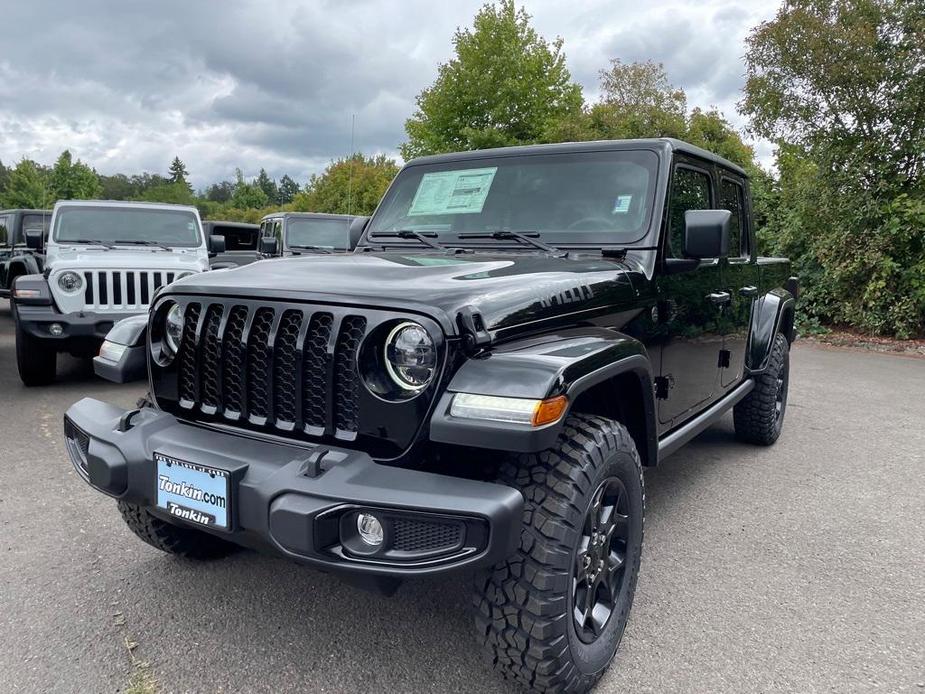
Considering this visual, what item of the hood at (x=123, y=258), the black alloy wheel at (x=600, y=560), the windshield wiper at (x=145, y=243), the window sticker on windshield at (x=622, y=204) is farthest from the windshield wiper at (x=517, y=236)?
the windshield wiper at (x=145, y=243)

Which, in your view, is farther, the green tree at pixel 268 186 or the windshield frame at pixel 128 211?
the green tree at pixel 268 186

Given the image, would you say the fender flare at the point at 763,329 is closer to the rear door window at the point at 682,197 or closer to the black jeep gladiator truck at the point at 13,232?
the rear door window at the point at 682,197

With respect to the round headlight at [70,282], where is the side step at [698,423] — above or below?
below

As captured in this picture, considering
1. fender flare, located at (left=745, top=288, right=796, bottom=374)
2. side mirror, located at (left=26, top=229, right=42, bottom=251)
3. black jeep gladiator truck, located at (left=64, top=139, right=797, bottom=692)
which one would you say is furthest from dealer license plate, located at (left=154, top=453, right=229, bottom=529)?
side mirror, located at (left=26, top=229, right=42, bottom=251)

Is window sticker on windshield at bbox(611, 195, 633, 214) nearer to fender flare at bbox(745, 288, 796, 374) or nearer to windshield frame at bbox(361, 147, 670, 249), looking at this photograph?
windshield frame at bbox(361, 147, 670, 249)

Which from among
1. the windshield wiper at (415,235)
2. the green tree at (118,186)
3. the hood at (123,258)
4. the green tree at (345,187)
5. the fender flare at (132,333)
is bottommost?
the fender flare at (132,333)

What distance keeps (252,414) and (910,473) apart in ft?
13.4

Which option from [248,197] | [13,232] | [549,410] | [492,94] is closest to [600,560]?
[549,410]

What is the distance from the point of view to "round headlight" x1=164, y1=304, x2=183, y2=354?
245 cm

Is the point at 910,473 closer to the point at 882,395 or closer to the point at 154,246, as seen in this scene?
the point at 882,395

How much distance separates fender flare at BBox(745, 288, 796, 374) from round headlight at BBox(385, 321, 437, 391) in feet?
9.80

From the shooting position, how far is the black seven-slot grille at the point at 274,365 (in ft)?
6.64

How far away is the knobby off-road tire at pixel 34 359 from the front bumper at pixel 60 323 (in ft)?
0.37

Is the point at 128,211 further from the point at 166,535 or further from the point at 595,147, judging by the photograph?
the point at 595,147
